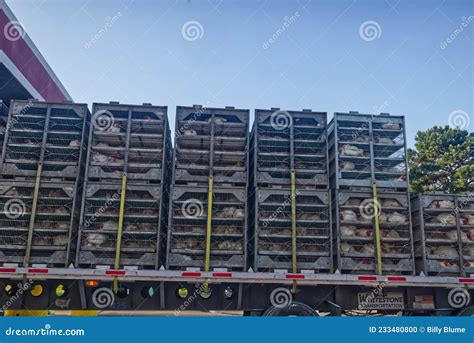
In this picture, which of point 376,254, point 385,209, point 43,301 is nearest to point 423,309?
point 376,254

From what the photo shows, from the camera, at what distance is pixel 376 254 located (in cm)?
767

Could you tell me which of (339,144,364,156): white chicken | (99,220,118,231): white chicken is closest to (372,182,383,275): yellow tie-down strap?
(339,144,364,156): white chicken

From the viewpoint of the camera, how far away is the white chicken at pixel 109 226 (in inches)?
291

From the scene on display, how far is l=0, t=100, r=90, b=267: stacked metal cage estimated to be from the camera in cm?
725

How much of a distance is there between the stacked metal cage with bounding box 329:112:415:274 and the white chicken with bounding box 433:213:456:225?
0.80 metres

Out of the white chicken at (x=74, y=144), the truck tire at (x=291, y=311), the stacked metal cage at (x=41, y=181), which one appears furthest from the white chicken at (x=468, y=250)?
the white chicken at (x=74, y=144)

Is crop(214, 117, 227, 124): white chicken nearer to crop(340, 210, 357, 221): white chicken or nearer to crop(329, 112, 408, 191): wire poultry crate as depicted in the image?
crop(329, 112, 408, 191): wire poultry crate

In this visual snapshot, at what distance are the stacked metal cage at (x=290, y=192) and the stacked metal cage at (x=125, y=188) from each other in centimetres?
208

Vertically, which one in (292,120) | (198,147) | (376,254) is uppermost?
(292,120)

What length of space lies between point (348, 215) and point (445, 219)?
231cm

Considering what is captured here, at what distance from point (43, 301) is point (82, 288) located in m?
0.86

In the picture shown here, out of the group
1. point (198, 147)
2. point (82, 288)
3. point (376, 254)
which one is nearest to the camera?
point (82, 288)

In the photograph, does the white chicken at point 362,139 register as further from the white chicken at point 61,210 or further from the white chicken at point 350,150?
the white chicken at point 61,210

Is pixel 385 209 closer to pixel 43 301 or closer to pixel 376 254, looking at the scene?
pixel 376 254
